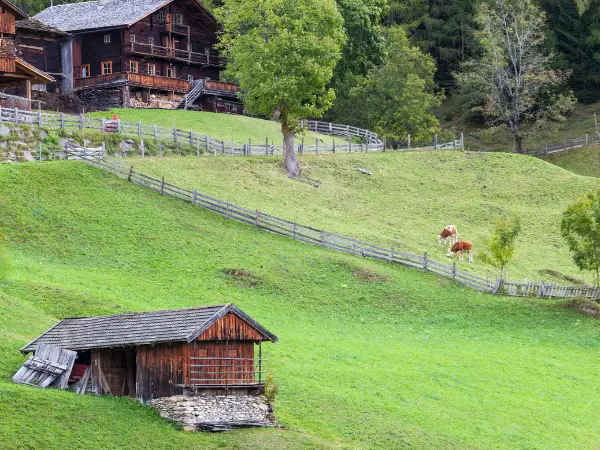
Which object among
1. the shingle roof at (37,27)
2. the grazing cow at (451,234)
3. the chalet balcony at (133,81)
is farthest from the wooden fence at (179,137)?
the shingle roof at (37,27)

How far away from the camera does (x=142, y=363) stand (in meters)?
31.2

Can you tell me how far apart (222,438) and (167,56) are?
197 ft

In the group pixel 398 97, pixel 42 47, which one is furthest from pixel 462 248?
pixel 42 47

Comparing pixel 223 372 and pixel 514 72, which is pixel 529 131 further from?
pixel 223 372

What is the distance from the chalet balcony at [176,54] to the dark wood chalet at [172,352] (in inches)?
2109

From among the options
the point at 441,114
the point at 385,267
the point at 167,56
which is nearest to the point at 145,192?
the point at 385,267

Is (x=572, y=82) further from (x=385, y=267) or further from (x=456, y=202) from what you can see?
(x=385, y=267)

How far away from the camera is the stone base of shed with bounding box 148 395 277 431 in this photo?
29922 millimetres

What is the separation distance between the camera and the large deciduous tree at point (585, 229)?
50156mm

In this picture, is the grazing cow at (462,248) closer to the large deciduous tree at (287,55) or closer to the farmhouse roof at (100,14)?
the large deciduous tree at (287,55)

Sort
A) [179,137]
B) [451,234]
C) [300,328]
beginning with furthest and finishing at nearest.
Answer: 1. [179,137]
2. [451,234]
3. [300,328]

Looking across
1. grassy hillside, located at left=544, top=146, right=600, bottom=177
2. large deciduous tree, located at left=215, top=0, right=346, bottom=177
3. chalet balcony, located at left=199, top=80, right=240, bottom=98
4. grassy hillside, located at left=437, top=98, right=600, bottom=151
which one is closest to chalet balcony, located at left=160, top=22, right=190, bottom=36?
chalet balcony, located at left=199, top=80, right=240, bottom=98

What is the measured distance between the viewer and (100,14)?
3408 inches

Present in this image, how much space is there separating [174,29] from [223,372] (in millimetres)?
59328
